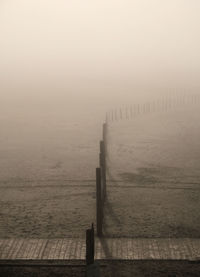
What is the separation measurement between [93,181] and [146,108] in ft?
69.3

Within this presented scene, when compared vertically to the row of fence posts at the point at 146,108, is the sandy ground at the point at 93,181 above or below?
below

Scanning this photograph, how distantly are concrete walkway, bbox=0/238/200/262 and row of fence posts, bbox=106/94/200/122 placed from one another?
19.6m

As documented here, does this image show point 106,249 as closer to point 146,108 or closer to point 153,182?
point 153,182

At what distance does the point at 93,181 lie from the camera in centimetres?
1577

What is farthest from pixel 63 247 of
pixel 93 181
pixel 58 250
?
pixel 93 181

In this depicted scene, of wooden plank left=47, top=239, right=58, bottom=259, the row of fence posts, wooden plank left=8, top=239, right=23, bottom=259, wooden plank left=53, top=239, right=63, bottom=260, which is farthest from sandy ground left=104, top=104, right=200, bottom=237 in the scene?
the row of fence posts

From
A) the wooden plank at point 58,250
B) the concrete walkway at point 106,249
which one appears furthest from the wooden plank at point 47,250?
the wooden plank at point 58,250

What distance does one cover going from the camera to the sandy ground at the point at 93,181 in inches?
466

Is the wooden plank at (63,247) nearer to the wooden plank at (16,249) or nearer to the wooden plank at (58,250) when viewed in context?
the wooden plank at (58,250)

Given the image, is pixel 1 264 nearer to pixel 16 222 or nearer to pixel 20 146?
pixel 16 222

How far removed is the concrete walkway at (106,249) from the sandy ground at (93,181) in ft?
1.75

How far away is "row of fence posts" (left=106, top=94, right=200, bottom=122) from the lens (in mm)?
31522

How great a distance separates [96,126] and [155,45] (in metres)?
160

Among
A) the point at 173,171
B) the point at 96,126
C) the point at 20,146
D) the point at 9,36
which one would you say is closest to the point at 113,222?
the point at 173,171
